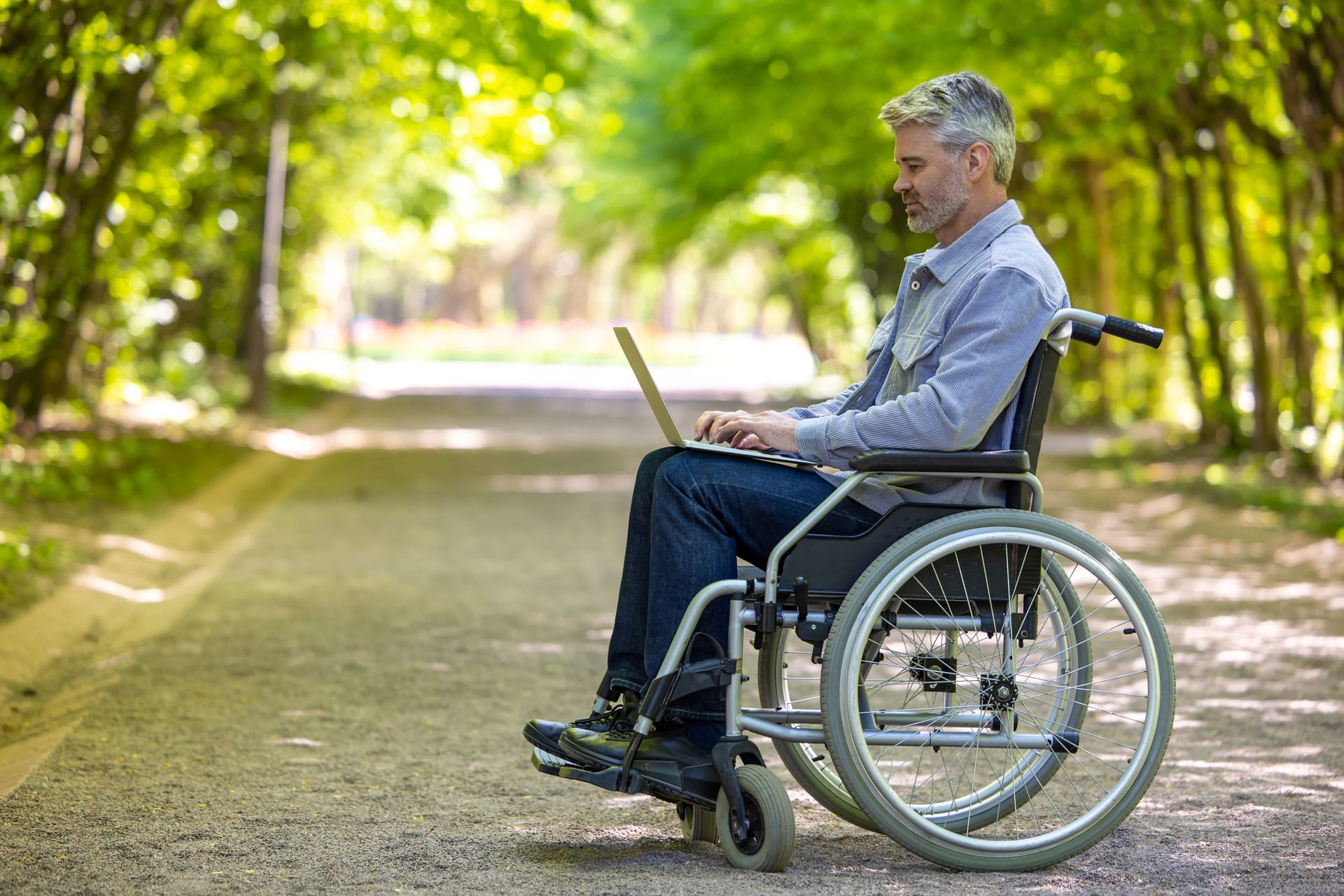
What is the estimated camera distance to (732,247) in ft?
115

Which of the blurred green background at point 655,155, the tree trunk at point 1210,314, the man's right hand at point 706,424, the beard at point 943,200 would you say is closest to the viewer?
the beard at point 943,200

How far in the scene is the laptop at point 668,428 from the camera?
3.89 metres

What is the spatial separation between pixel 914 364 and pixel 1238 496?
968 centimetres

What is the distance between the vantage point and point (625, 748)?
3.88 m

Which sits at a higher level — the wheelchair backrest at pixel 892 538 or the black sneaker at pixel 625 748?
the wheelchair backrest at pixel 892 538

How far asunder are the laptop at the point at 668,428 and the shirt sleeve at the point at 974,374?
0.71 feet

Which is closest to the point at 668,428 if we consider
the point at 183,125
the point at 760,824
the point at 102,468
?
the point at 760,824

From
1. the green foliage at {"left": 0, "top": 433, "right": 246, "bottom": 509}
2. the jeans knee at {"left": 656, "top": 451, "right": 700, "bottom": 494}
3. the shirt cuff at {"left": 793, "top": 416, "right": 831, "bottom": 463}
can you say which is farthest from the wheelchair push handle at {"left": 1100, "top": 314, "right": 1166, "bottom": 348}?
the green foliage at {"left": 0, "top": 433, "right": 246, "bottom": 509}

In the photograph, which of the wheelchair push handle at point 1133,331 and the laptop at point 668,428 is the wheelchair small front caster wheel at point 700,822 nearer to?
the laptop at point 668,428

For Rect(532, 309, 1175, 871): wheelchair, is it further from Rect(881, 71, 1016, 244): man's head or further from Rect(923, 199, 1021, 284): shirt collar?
Rect(881, 71, 1016, 244): man's head

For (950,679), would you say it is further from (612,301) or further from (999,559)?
(612,301)

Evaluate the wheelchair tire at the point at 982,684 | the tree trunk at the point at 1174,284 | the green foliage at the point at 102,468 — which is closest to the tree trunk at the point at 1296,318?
the tree trunk at the point at 1174,284

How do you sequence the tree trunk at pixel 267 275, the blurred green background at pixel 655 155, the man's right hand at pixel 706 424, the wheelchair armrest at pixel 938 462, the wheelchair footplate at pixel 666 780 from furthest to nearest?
the tree trunk at pixel 267 275
the blurred green background at pixel 655 155
the man's right hand at pixel 706 424
the wheelchair footplate at pixel 666 780
the wheelchair armrest at pixel 938 462

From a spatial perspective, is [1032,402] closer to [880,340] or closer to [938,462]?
[938,462]
